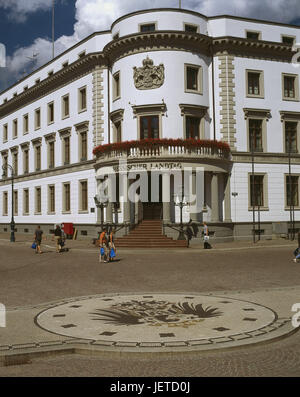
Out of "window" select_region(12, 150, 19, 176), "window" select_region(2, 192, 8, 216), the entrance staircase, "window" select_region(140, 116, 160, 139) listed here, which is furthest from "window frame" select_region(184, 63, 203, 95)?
"window" select_region(2, 192, 8, 216)

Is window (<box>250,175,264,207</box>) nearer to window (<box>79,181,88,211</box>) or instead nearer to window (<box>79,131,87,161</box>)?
window (<box>79,181,88,211</box>)

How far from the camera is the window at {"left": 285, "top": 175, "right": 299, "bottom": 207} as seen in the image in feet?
122

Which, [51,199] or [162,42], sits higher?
[162,42]

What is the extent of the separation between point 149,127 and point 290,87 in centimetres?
1267

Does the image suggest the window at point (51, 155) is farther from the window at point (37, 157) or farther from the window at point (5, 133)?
the window at point (5, 133)

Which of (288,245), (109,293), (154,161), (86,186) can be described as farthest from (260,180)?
(109,293)

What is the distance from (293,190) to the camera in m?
37.5

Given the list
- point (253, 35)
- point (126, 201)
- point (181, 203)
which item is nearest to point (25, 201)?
point (126, 201)

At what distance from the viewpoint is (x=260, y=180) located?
36.4 metres

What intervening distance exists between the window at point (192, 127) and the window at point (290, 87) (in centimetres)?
819

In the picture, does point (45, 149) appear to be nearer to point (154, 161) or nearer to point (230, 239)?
point (154, 161)

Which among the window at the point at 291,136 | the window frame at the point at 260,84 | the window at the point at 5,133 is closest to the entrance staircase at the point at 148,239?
the window frame at the point at 260,84

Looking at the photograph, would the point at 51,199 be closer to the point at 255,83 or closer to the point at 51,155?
the point at 51,155

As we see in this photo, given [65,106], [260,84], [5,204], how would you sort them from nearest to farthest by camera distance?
Result: [260,84] → [65,106] → [5,204]
